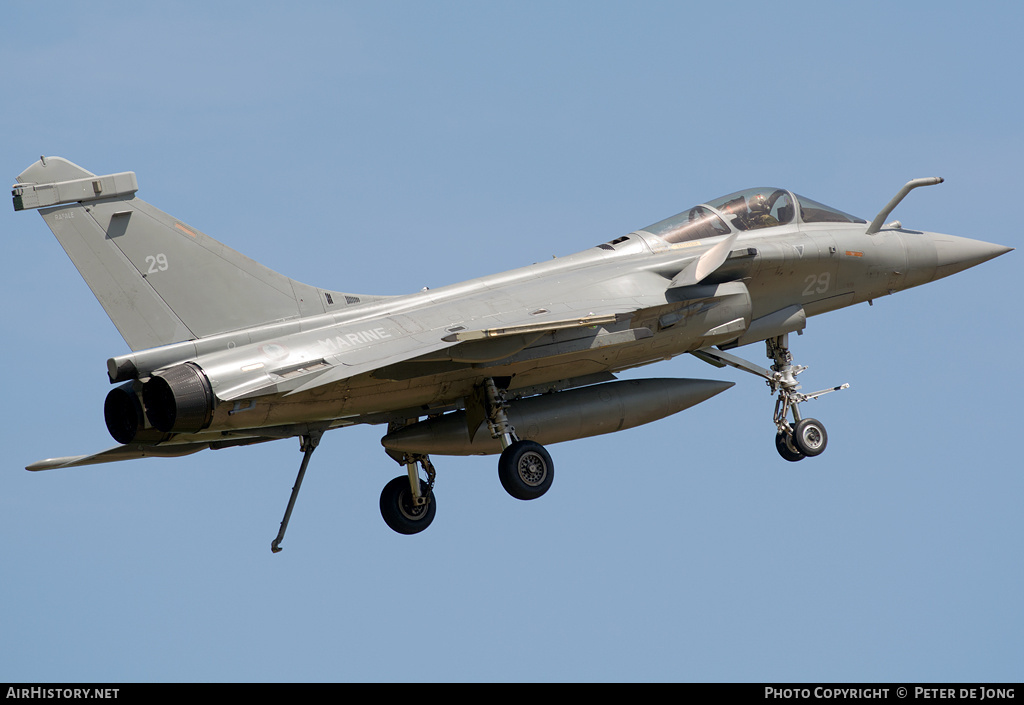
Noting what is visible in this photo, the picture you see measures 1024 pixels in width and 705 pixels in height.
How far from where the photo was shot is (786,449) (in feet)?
66.2

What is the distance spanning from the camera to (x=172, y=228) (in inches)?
661

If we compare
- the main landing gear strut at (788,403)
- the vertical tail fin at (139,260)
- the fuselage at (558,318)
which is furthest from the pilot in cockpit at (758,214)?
the vertical tail fin at (139,260)

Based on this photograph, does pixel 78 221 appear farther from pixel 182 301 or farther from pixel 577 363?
pixel 577 363

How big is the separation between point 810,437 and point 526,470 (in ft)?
15.0

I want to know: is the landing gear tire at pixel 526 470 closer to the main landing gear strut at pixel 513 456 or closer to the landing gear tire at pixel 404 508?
the main landing gear strut at pixel 513 456

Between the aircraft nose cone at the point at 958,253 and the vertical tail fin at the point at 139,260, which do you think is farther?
the aircraft nose cone at the point at 958,253

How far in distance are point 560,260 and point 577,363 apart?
5.46ft

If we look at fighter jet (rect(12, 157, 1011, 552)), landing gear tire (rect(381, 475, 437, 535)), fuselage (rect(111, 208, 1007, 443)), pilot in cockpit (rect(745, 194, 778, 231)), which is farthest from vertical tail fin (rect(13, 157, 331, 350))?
pilot in cockpit (rect(745, 194, 778, 231))

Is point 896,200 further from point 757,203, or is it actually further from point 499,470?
point 499,470

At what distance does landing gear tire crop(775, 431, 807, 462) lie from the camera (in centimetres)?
2011

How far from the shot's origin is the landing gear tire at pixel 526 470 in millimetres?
17516

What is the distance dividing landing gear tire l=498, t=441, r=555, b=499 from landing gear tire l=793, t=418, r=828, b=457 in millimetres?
4041

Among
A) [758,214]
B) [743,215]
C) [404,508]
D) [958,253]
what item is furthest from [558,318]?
[958,253]
